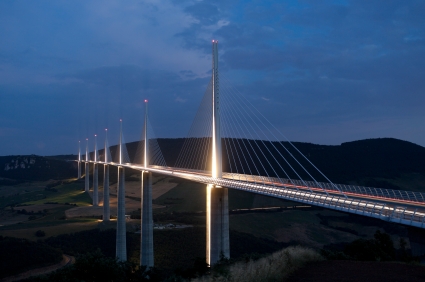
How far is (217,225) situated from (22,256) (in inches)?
736

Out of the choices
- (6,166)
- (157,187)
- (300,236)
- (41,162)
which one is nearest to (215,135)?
(300,236)

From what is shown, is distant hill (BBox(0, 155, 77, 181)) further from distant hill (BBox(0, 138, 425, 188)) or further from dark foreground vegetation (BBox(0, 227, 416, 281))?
dark foreground vegetation (BBox(0, 227, 416, 281))

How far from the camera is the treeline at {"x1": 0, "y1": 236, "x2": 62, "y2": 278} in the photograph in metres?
30.5

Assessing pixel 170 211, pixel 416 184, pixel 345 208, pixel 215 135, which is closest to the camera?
pixel 345 208

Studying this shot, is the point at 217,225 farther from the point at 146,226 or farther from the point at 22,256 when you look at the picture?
the point at 22,256

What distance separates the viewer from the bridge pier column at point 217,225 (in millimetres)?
24922

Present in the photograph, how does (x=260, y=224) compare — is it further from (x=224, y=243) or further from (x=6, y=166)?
(x=6, y=166)

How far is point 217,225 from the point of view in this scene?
82.7ft

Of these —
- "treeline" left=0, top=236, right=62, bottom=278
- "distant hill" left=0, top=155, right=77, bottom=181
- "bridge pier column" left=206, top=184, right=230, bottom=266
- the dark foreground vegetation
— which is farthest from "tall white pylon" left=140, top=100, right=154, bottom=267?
"distant hill" left=0, top=155, right=77, bottom=181

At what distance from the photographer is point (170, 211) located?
211 feet

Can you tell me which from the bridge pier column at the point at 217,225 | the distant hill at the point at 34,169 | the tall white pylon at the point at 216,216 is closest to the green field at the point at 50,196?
the distant hill at the point at 34,169

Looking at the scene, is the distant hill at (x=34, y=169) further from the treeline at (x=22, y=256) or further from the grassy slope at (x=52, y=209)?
the treeline at (x=22, y=256)

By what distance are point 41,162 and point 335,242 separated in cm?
14037

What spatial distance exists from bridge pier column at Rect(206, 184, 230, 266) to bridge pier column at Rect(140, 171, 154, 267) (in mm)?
12174
